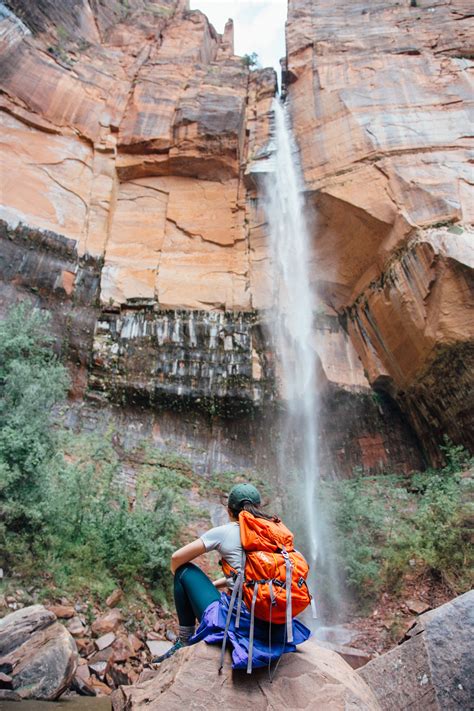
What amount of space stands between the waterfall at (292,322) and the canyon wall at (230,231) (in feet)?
1.10

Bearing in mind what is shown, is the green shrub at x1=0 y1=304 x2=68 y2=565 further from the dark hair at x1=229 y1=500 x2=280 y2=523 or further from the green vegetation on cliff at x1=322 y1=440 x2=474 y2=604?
the green vegetation on cliff at x1=322 y1=440 x2=474 y2=604

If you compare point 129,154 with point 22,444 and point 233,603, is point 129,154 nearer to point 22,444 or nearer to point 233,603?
point 22,444

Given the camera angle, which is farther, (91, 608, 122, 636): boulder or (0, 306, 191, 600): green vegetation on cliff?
(0, 306, 191, 600): green vegetation on cliff

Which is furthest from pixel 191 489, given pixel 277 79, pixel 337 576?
pixel 277 79

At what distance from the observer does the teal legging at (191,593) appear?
2242 millimetres

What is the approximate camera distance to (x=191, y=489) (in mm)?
10031

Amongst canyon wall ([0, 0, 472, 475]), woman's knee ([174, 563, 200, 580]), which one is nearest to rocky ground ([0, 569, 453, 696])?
woman's knee ([174, 563, 200, 580])

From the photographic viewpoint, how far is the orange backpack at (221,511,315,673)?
2037mm

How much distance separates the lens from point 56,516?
582 cm

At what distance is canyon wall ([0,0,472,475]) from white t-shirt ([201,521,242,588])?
8597mm

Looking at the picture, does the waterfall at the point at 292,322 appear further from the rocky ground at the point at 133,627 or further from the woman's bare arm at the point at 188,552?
the woman's bare arm at the point at 188,552

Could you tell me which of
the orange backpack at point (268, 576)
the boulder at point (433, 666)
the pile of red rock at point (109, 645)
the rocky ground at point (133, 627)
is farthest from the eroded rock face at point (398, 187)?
the orange backpack at point (268, 576)

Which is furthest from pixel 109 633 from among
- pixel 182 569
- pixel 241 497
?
pixel 241 497

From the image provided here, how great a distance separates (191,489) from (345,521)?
11.0ft
